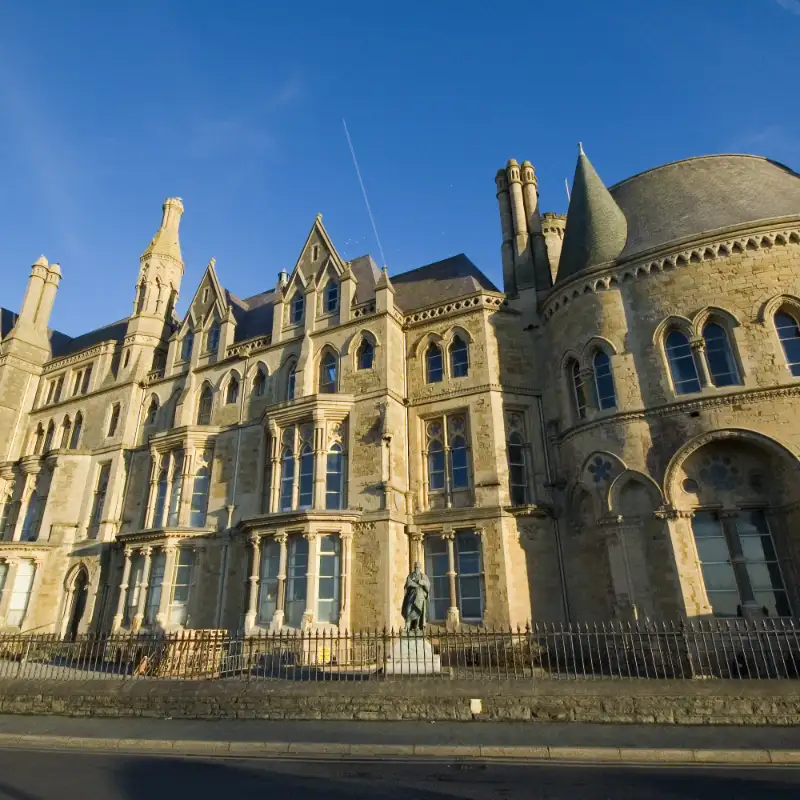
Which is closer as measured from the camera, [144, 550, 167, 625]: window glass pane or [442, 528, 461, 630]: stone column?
[442, 528, 461, 630]: stone column

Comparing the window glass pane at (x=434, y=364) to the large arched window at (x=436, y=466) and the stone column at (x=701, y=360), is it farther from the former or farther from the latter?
the stone column at (x=701, y=360)

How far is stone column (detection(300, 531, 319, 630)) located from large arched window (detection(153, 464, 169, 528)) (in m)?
8.40

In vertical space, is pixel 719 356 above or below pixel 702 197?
below

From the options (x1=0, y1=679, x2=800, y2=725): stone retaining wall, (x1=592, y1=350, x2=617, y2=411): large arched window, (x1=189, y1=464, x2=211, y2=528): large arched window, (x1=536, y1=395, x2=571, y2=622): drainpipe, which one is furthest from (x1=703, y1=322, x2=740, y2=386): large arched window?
(x1=189, y1=464, x2=211, y2=528): large arched window

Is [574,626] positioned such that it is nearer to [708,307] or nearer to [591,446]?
[591,446]

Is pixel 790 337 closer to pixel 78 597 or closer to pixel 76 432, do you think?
pixel 78 597

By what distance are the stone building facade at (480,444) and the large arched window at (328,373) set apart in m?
0.10

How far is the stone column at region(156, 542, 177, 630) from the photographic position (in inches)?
781

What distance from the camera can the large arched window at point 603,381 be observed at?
666 inches

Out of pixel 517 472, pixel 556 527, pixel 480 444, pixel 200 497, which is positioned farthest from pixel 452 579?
pixel 200 497

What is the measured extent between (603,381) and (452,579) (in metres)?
7.88

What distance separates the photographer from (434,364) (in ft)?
68.8

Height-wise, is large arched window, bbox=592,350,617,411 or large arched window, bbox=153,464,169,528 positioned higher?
large arched window, bbox=592,350,617,411

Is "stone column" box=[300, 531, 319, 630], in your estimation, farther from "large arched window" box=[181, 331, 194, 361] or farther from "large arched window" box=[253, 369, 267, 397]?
"large arched window" box=[181, 331, 194, 361]
